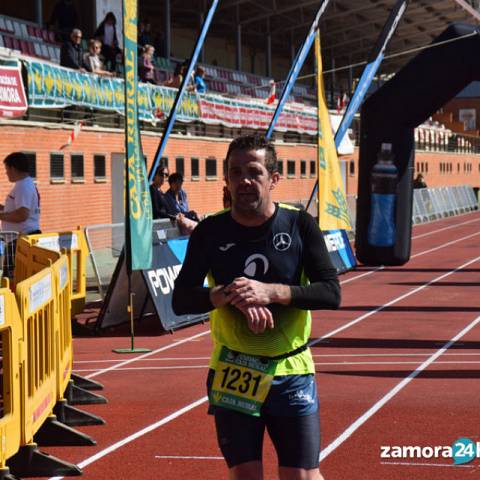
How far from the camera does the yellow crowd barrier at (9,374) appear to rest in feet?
20.1

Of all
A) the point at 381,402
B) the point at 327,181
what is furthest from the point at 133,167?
the point at 327,181

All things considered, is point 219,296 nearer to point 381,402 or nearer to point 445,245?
point 381,402

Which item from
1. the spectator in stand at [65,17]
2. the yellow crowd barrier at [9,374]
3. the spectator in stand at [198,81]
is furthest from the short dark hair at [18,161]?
the spectator in stand at [198,81]

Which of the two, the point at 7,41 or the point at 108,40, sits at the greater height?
the point at 108,40

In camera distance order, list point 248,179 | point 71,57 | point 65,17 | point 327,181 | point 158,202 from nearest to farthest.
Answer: point 248,179, point 158,202, point 327,181, point 71,57, point 65,17

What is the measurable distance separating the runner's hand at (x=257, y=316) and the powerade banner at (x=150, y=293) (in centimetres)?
967

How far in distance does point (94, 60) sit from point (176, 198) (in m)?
11.5

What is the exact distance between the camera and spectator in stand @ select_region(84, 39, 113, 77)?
26584mm

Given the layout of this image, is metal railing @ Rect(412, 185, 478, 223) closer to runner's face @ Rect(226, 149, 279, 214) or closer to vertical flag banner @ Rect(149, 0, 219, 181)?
vertical flag banner @ Rect(149, 0, 219, 181)

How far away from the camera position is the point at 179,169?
34875mm

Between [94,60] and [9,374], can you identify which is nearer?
[9,374]

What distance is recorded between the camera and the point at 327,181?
19.8m

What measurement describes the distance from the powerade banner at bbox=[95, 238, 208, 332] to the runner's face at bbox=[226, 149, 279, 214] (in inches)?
377

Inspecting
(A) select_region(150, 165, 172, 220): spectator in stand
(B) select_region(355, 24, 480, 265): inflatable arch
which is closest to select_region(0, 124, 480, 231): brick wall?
(B) select_region(355, 24, 480, 265): inflatable arch
